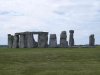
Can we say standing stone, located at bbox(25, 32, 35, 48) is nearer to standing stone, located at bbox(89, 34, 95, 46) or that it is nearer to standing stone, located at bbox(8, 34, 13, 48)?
standing stone, located at bbox(8, 34, 13, 48)

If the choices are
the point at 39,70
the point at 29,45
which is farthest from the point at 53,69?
the point at 29,45

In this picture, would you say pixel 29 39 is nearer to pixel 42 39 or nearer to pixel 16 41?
pixel 42 39

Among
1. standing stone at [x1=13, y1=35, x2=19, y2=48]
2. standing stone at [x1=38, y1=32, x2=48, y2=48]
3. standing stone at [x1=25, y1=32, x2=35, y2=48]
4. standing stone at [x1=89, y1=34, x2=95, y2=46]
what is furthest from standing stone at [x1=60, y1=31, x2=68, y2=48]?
standing stone at [x1=13, y1=35, x2=19, y2=48]

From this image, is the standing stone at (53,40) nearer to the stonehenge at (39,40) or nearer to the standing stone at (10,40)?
the stonehenge at (39,40)

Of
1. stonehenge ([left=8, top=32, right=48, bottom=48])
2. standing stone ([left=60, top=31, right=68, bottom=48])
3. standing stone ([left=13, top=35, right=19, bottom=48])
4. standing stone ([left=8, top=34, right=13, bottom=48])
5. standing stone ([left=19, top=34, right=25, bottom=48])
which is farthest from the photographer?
standing stone ([left=8, top=34, right=13, bottom=48])

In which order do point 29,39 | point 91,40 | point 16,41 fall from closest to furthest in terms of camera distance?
point 29,39 < point 16,41 < point 91,40

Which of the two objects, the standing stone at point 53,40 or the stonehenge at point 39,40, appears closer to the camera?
the stonehenge at point 39,40

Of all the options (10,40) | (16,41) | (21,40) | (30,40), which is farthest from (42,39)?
(10,40)

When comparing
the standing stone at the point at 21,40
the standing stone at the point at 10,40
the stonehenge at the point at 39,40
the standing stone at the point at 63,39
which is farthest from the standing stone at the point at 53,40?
the standing stone at the point at 10,40

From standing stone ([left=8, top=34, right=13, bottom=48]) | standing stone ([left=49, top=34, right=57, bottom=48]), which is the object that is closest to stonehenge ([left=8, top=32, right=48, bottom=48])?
standing stone ([left=49, top=34, right=57, bottom=48])

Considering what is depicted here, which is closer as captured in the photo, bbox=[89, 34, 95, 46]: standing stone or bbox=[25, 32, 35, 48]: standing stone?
bbox=[25, 32, 35, 48]: standing stone

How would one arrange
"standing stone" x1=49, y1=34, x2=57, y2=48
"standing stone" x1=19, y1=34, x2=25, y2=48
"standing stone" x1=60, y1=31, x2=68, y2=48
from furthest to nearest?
"standing stone" x1=60, y1=31, x2=68, y2=48 → "standing stone" x1=49, y1=34, x2=57, y2=48 → "standing stone" x1=19, y1=34, x2=25, y2=48

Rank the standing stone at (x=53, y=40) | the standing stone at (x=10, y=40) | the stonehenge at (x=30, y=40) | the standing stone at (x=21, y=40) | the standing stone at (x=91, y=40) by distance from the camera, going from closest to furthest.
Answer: the stonehenge at (x=30, y=40) < the standing stone at (x=21, y=40) < the standing stone at (x=53, y=40) < the standing stone at (x=91, y=40) < the standing stone at (x=10, y=40)

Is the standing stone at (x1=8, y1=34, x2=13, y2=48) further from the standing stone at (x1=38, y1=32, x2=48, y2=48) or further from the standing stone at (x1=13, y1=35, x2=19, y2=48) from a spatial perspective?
the standing stone at (x1=38, y1=32, x2=48, y2=48)
